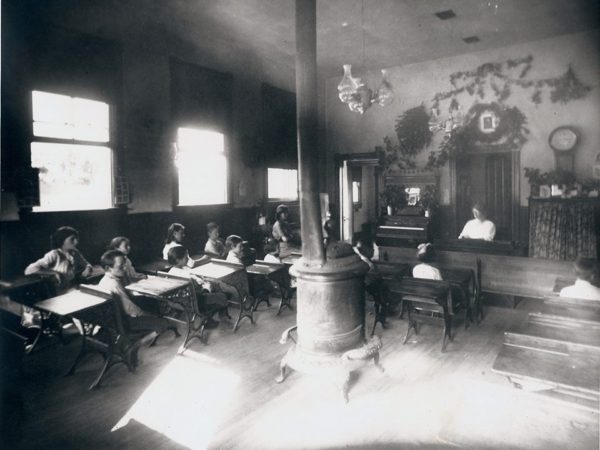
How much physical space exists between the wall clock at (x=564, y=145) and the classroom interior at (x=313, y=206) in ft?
0.10

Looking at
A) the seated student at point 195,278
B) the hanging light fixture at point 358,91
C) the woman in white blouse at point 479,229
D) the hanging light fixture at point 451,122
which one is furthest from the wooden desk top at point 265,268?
the woman in white blouse at point 479,229

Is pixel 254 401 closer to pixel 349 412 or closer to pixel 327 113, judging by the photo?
pixel 349 412

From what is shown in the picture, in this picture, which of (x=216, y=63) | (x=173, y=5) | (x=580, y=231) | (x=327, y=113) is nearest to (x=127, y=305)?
(x=173, y=5)

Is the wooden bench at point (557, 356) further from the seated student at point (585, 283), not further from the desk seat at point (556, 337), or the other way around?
the seated student at point (585, 283)

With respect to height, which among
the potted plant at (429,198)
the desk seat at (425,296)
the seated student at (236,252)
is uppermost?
the potted plant at (429,198)

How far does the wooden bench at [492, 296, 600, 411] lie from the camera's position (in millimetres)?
2188

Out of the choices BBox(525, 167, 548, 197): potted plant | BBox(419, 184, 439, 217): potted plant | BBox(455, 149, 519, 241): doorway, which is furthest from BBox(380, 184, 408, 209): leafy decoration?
BBox(525, 167, 548, 197): potted plant

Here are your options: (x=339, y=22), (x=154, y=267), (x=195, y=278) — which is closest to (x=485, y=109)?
(x=339, y=22)

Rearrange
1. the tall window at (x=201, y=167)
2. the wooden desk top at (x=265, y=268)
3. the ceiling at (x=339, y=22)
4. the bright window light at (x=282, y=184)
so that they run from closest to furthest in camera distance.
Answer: the wooden desk top at (x=265, y=268) < the ceiling at (x=339, y=22) < the tall window at (x=201, y=167) < the bright window light at (x=282, y=184)

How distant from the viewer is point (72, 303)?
3.45 m

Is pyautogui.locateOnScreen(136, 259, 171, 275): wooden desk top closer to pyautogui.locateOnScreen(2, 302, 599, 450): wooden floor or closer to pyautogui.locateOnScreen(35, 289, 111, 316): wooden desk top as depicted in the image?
pyautogui.locateOnScreen(2, 302, 599, 450): wooden floor

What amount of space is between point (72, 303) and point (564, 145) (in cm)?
789

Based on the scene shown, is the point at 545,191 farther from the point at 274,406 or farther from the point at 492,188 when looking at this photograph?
the point at 274,406

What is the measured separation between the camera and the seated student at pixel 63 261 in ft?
14.9
